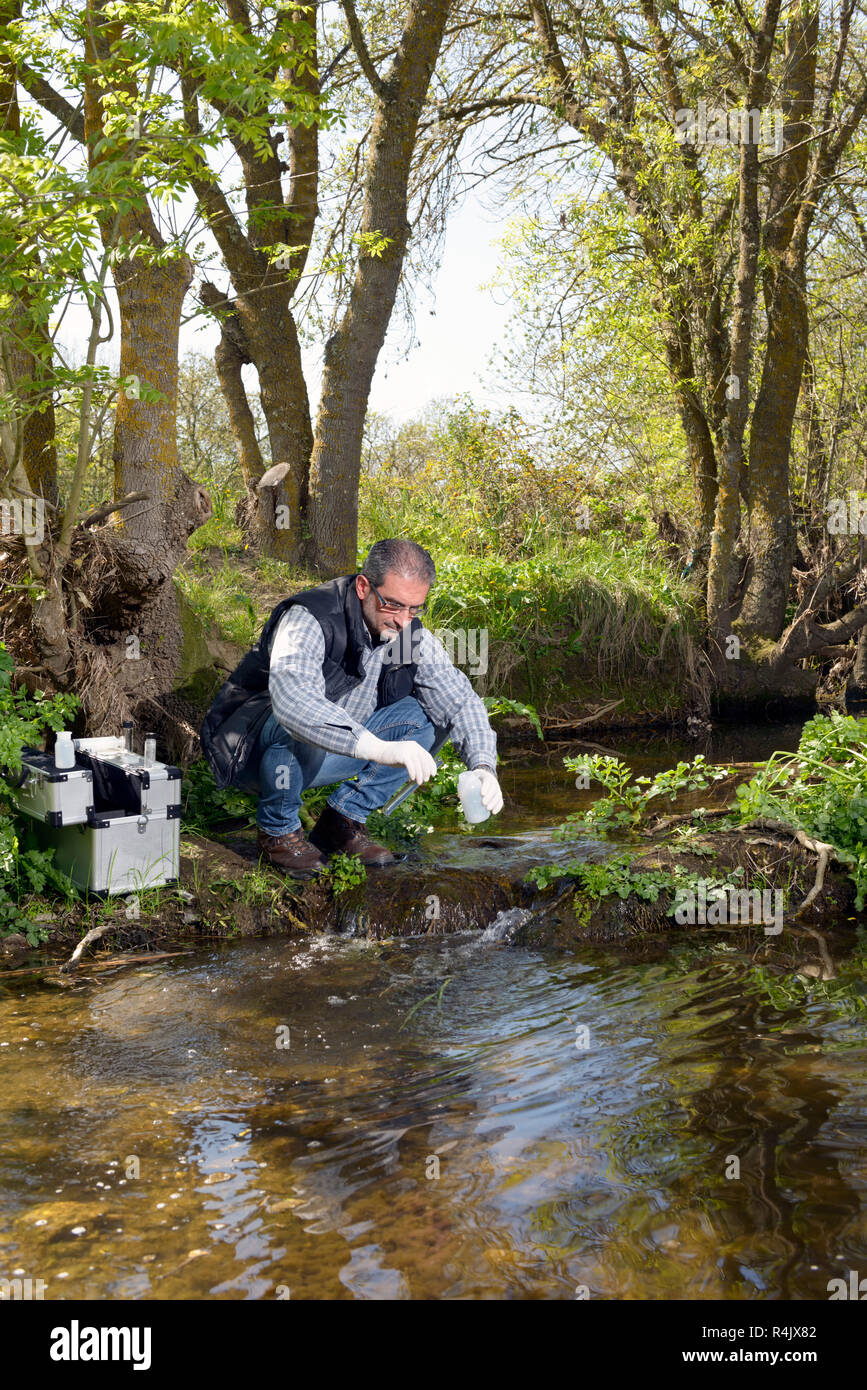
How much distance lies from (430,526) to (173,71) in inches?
244

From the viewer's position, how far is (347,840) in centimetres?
498

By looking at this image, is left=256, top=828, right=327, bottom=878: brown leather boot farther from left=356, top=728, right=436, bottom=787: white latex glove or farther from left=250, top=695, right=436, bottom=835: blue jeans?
left=356, top=728, right=436, bottom=787: white latex glove

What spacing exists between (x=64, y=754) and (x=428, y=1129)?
7.04ft

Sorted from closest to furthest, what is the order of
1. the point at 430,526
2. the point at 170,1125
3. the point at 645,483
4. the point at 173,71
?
the point at 170,1125 → the point at 173,71 → the point at 430,526 → the point at 645,483

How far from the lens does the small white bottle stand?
4.36 metres

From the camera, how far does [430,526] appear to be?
1088 cm

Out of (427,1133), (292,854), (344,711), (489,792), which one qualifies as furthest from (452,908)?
(427,1133)

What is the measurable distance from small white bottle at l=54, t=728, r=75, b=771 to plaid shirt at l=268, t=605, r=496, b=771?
0.82m

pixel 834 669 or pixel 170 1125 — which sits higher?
pixel 834 669

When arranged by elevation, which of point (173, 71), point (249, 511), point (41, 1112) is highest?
point (173, 71)

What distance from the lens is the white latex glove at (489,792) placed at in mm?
4086

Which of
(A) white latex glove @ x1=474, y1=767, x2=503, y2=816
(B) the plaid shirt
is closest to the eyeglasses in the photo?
(B) the plaid shirt
